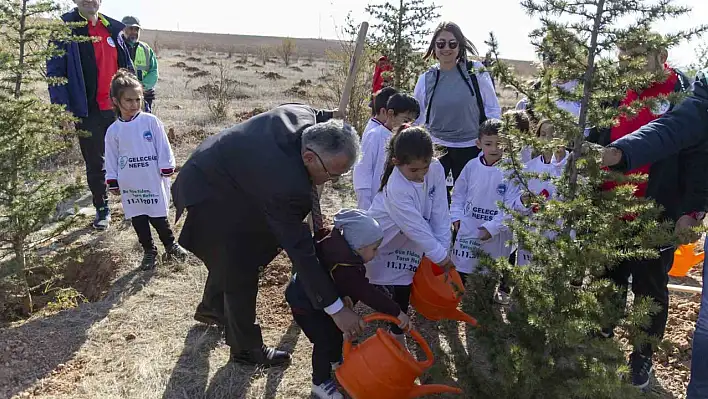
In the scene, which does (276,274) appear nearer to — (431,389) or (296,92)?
(431,389)

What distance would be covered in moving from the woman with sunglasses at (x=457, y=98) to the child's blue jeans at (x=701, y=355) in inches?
83.9

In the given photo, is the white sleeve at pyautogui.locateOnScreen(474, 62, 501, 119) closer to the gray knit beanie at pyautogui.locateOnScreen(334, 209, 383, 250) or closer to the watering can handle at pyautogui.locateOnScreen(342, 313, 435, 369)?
the gray knit beanie at pyautogui.locateOnScreen(334, 209, 383, 250)

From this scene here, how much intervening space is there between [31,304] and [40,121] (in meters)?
1.30

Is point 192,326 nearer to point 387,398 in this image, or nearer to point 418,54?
point 387,398

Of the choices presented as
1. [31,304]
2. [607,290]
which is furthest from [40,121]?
[607,290]

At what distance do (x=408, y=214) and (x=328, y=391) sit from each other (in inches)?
39.9

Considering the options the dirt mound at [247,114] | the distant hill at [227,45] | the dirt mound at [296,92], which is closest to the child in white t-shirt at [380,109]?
the dirt mound at [247,114]

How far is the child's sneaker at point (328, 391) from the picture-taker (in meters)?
2.73

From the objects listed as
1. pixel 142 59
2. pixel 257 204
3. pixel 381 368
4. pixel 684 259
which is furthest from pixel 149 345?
pixel 142 59

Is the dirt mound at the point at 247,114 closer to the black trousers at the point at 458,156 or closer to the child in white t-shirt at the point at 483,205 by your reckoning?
the black trousers at the point at 458,156

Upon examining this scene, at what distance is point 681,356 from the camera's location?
3.27 m

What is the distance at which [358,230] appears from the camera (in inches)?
101

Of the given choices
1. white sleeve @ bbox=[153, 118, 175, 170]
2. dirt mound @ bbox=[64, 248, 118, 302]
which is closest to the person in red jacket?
white sleeve @ bbox=[153, 118, 175, 170]

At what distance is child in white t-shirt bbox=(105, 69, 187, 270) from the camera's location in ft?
13.5
